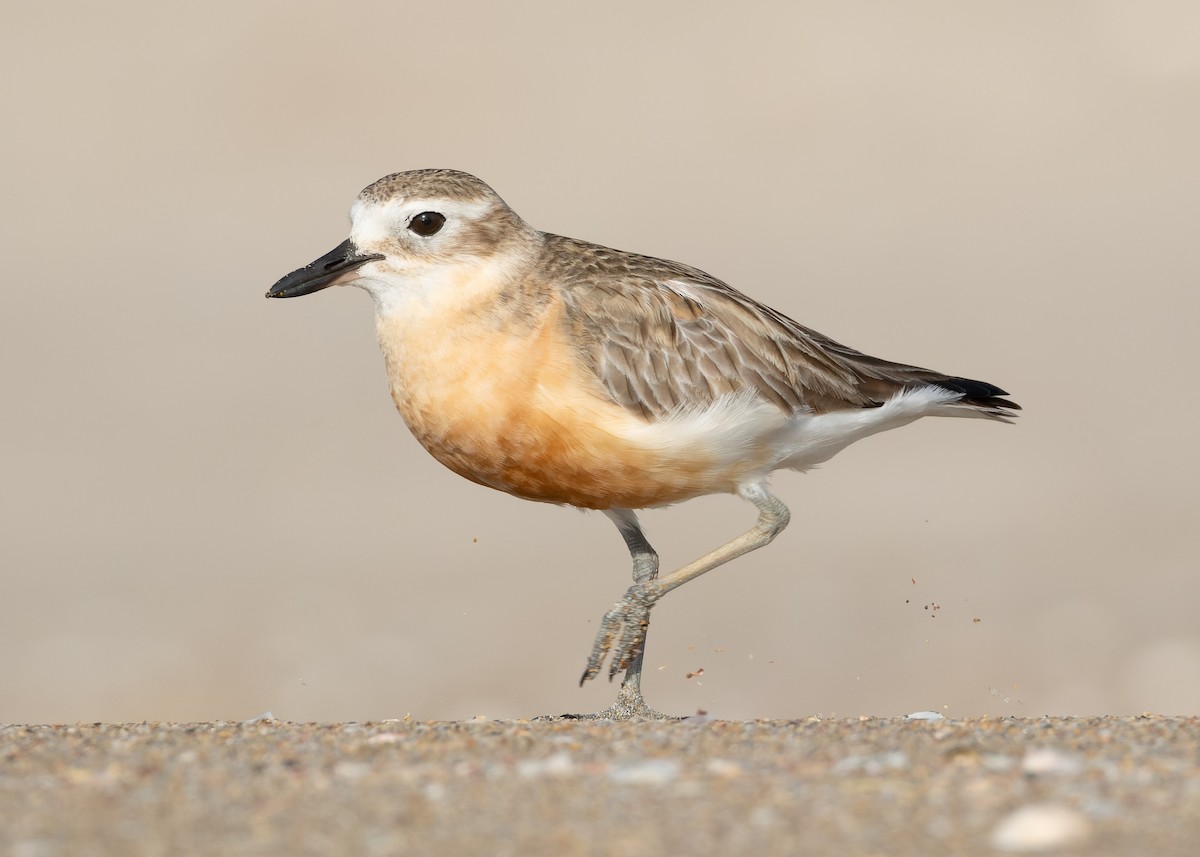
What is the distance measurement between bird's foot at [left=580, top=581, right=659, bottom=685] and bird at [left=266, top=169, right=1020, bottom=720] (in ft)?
0.04

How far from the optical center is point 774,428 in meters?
8.65

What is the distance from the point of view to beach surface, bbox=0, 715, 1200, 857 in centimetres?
457

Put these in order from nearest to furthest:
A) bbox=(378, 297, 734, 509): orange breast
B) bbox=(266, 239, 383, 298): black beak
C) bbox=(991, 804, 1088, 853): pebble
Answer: bbox=(991, 804, 1088, 853): pebble
bbox=(378, 297, 734, 509): orange breast
bbox=(266, 239, 383, 298): black beak

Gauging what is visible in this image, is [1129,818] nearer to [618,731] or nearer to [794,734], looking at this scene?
[794,734]

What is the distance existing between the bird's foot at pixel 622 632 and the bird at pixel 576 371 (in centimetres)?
1

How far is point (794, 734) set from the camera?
21.4 feet

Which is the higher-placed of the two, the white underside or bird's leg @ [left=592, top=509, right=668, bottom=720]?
the white underside

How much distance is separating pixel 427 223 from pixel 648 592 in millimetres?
2460

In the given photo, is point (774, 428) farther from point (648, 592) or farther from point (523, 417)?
point (523, 417)

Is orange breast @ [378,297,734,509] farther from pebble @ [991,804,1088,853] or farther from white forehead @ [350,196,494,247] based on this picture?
pebble @ [991,804,1088,853]

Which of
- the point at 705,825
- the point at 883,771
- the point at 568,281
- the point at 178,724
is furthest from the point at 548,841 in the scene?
the point at 568,281

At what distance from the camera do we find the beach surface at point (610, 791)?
4.57 meters

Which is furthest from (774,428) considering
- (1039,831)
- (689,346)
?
(1039,831)

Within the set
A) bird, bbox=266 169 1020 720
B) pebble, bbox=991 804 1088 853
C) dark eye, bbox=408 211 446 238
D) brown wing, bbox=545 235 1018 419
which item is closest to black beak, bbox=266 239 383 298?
bird, bbox=266 169 1020 720
